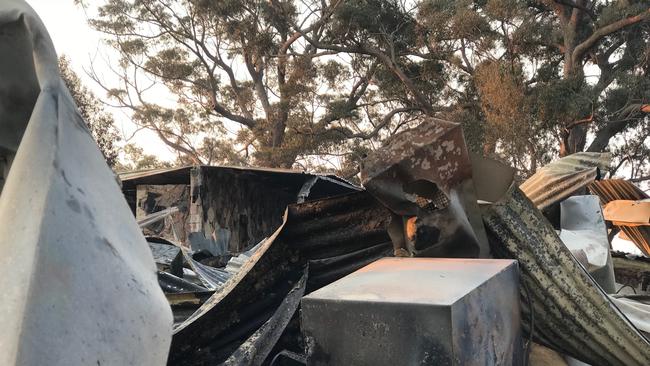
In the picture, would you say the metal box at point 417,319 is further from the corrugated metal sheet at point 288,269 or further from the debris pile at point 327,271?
the corrugated metal sheet at point 288,269

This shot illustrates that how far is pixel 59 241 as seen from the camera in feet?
2.60

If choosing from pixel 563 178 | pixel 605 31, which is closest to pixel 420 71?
pixel 605 31

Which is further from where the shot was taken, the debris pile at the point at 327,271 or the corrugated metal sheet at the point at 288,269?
the corrugated metal sheet at the point at 288,269

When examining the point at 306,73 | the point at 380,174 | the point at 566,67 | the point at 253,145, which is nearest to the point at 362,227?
the point at 380,174

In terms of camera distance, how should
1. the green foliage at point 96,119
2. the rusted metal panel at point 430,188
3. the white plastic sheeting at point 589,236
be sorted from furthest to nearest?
the green foliage at point 96,119 < the white plastic sheeting at point 589,236 < the rusted metal panel at point 430,188

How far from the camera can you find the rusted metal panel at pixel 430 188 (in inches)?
65.1

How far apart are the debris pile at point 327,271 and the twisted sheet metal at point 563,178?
0.13 meters

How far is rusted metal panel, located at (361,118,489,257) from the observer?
1.65 m

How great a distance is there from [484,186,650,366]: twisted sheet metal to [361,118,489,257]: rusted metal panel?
0.39 feet

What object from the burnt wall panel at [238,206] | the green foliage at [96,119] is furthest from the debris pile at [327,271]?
the green foliage at [96,119]

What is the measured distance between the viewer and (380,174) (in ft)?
5.46

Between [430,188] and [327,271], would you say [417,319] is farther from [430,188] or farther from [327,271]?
[327,271]

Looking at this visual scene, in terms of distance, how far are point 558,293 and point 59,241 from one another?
→ 1.73 m

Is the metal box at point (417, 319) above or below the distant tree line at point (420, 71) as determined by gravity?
below
